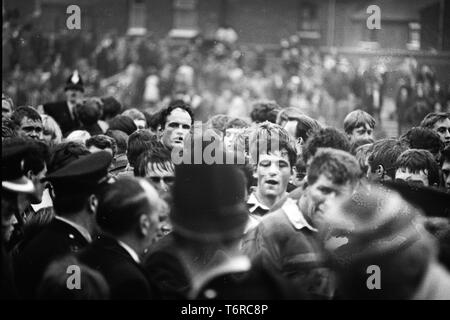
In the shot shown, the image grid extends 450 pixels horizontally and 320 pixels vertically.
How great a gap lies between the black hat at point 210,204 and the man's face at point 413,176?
0.94m

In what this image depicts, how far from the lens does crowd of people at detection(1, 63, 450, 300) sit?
9.71 ft

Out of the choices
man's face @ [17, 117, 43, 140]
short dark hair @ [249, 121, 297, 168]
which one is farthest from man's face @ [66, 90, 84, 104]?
short dark hair @ [249, 121, 297, 168]

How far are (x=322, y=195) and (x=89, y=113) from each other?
274 centimetres

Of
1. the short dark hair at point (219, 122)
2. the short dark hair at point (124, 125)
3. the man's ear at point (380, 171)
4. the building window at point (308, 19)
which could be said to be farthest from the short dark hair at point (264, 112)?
the building window at point (308, 19)

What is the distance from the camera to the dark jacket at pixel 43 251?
296 cm

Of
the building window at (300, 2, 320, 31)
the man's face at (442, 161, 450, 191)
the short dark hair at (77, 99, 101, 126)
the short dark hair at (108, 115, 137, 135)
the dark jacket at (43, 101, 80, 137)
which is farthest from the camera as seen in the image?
the building window at (300, 2, 320, 31)

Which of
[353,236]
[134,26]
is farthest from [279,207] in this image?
[134,26]

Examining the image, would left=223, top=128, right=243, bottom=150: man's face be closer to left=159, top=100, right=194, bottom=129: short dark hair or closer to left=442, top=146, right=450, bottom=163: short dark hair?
left=159, top=100, right=194, bottom=129: short dark hair

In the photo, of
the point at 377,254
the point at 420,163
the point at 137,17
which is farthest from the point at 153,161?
the point at 137,17

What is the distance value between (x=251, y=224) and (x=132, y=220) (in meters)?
0.61

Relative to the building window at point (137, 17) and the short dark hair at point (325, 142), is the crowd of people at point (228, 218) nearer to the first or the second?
the short dark hair at point (325, 142)

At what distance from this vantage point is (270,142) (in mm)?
3717

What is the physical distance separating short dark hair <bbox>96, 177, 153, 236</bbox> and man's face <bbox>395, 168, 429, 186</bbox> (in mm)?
1442

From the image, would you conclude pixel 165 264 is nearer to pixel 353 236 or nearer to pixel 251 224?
pixel 251 224
